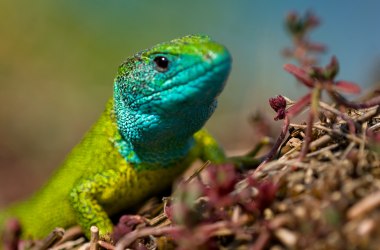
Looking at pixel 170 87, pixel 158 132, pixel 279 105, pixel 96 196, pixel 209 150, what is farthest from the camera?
pixel 209 150

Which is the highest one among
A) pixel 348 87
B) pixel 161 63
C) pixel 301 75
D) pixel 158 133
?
pixel 161 63

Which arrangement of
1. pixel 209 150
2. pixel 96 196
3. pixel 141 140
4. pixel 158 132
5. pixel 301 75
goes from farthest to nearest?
pixel 209 150, pixel 96 196, pixel 141 140, pixel 158 132, pixel 301 75

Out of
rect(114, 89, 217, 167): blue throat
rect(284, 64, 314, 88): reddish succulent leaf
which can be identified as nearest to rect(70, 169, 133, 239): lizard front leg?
rect(114, 89, 217, 167): blue throat

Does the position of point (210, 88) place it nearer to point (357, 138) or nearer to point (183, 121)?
point (183, 121)

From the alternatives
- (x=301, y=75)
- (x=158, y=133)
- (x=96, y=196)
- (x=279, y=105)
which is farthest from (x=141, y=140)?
(x=301, y=75)

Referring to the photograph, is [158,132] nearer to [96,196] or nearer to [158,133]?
[158,133]

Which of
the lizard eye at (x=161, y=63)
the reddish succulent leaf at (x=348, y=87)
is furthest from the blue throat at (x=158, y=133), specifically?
the reddish succulent leaf at (x=348, y=87)

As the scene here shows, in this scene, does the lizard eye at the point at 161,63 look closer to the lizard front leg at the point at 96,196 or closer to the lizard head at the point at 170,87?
the lizard head at the point at 170,87

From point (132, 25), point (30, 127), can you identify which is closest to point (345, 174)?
point (30, 127)
